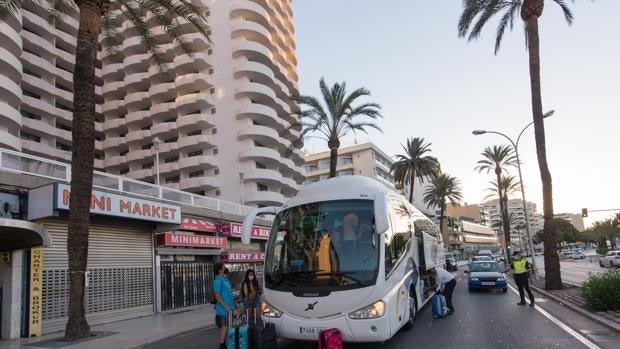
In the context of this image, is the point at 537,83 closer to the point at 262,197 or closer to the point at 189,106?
the point at 262,197

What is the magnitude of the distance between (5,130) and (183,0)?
1287 inches

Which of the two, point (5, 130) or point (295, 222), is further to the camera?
point (5, 130)

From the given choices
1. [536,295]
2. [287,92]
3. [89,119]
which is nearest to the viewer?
[89,119]

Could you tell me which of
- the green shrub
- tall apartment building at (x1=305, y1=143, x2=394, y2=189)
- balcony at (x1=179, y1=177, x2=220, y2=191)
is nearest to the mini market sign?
the green shrub

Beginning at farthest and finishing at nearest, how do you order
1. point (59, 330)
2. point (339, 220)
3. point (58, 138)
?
point (58, 138) < point (59, 330) < point (339, 220)

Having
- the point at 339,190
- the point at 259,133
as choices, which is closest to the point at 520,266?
the point at 339,190

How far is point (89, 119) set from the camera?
1452cm

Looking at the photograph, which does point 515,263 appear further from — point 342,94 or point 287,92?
point 287,92

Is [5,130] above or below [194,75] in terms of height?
below

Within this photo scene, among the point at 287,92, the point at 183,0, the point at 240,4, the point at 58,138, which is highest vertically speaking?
the point at 240,4

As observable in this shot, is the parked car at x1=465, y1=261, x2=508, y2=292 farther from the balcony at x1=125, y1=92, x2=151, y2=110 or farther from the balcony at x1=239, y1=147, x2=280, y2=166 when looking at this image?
the balcony at x1=125, y1=92, x2=151, y2=110

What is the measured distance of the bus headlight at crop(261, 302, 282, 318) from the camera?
8684 millimetres

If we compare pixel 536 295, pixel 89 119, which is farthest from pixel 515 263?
pixel 89 119

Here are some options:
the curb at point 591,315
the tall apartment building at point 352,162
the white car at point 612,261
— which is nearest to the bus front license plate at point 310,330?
the curb at point 591,315
